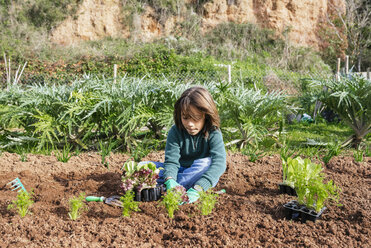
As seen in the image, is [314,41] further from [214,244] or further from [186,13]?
[214,244]

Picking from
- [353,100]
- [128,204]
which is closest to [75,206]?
[128,204]

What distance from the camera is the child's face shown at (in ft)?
7.45

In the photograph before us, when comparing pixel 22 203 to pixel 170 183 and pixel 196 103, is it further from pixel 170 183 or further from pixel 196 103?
pixel 196 103

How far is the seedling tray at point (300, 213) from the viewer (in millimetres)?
1846

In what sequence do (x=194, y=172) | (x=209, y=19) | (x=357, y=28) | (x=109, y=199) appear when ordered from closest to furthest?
1. (x=109, y=199)
2. (x=194, y=172)
3. (x=209, y=19)
4. (x=357, y=28)

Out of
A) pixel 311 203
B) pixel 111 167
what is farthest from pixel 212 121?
pixel 111 167

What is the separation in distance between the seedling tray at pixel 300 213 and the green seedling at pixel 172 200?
0.66m

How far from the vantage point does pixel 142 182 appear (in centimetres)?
216

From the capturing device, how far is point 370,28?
1866 cm

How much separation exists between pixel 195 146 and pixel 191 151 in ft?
0.19

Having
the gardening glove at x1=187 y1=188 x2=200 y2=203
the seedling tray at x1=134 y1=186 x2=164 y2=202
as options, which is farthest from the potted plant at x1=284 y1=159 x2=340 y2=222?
the seedling tray at x1=134 y1=186 x2=164 y2=202

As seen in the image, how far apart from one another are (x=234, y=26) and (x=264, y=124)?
1554cm

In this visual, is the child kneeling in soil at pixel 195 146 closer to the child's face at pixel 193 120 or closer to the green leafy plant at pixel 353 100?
the child's face at pixel 193 120

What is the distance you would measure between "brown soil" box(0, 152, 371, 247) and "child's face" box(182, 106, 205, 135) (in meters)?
0.54
